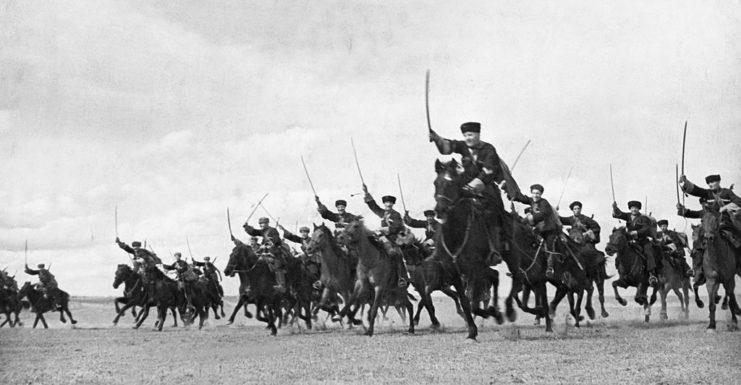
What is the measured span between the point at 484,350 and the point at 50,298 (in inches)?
947

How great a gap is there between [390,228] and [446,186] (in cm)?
575

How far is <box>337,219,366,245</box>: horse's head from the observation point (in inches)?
Result: 728

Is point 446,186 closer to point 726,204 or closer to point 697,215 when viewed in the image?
point 697,215

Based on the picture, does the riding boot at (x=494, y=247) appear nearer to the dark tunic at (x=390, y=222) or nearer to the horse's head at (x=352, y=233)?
the horse's head at (x=352, y=233)

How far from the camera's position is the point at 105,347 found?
1748cm

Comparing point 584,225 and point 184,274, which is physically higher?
point 584,225

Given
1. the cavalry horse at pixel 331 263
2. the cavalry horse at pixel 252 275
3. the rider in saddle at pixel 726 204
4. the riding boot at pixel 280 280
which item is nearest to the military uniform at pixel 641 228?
the rider in saddle at pixel 726 204

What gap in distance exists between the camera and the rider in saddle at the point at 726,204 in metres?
16.3

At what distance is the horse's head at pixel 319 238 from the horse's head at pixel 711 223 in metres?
9.21

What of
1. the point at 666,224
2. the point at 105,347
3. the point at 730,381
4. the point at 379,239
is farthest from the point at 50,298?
the point at 730,381

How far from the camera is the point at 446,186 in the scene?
1373 centimetres

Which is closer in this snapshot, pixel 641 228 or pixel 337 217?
pixel 337 217

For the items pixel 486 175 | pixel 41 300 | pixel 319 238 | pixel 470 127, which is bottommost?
pixel 41 300

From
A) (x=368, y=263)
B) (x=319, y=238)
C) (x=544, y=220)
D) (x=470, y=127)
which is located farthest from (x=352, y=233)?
(x=470, y=127)
